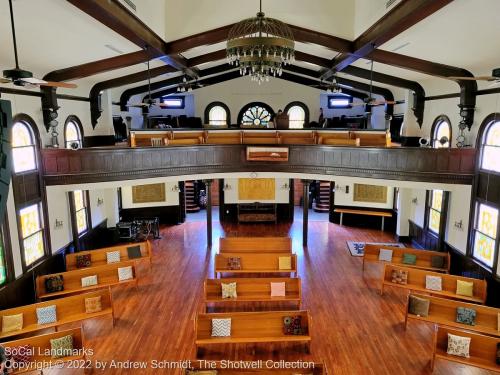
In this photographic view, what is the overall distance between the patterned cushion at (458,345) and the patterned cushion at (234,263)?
17.5ft

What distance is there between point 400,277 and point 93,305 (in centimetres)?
761

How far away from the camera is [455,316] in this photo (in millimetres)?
7305

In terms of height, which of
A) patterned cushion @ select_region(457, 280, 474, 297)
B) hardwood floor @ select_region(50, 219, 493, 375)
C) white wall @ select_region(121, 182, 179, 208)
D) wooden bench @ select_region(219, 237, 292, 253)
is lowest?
hardwood floor @ select_region(50, 219, 493, 375)

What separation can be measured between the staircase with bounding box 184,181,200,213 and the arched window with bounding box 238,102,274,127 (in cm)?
456

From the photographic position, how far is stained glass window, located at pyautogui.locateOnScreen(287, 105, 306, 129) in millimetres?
19547

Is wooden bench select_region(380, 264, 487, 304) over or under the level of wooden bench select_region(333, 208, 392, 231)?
under

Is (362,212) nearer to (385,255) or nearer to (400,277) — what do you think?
(385,255)

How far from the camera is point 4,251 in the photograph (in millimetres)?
8008

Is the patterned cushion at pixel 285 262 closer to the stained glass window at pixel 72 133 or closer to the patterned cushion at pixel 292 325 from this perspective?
the patterned cushion at pixel 292 325

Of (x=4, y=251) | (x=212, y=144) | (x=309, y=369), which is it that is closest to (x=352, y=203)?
(x=212, y=144)

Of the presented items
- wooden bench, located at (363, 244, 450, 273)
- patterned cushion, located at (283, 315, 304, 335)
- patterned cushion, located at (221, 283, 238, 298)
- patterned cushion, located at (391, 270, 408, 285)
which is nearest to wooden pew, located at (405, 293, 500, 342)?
patterned cushion, located at (391, 270, 408, 285)

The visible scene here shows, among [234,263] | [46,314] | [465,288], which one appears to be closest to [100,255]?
[46,314]

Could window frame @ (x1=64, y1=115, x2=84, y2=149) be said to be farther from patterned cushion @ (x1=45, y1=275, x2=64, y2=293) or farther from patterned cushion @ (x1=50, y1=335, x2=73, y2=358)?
patterned cushion @ (x1=50, y1=335, x2=73, y2=358)

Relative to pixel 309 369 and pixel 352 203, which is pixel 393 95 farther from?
pixel 309 369
